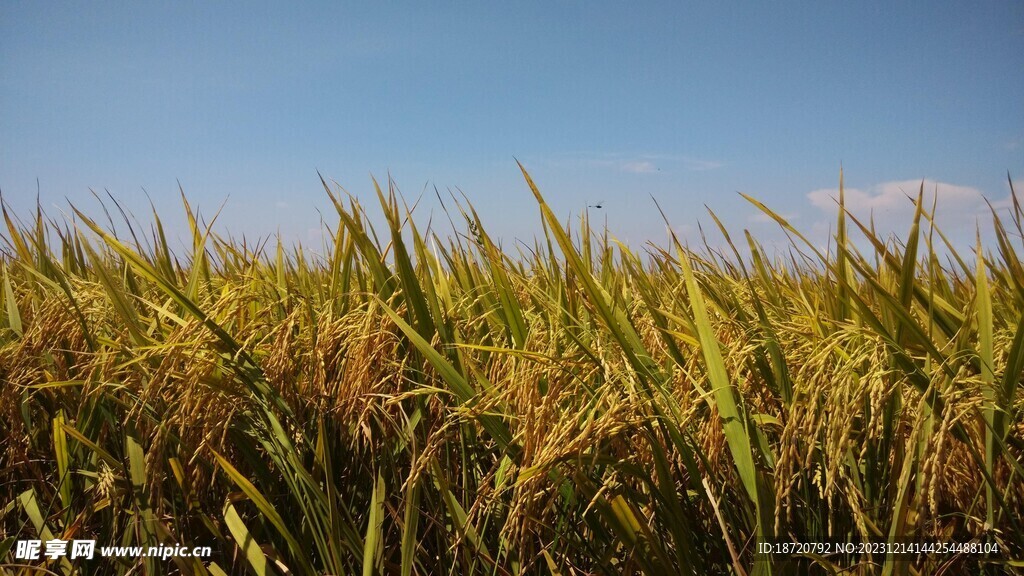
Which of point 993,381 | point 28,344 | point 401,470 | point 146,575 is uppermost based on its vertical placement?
point 28,344

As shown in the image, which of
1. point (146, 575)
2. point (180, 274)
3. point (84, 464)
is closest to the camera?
point (146, 575)

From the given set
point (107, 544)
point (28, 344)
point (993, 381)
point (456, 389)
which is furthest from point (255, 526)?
point (993, 381)

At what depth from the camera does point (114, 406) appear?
1.82 m

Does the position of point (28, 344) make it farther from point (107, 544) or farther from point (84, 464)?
point (107, 544)

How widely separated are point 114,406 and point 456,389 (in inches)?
43.2

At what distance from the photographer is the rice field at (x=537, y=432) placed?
1198 millimetres

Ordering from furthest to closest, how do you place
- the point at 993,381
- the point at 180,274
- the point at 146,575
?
the point at 180,274, the point at 146,575, the point at 993,381

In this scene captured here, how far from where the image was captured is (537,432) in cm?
118

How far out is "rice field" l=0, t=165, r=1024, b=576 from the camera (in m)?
1.20

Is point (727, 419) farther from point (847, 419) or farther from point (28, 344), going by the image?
point (28, 344)

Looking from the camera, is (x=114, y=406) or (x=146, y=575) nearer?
(x=146, y=575)

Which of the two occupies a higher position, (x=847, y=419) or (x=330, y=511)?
(x=847, y=419)

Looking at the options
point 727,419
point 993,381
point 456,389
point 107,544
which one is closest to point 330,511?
point 456,389

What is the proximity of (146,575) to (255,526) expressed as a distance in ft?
0.84
